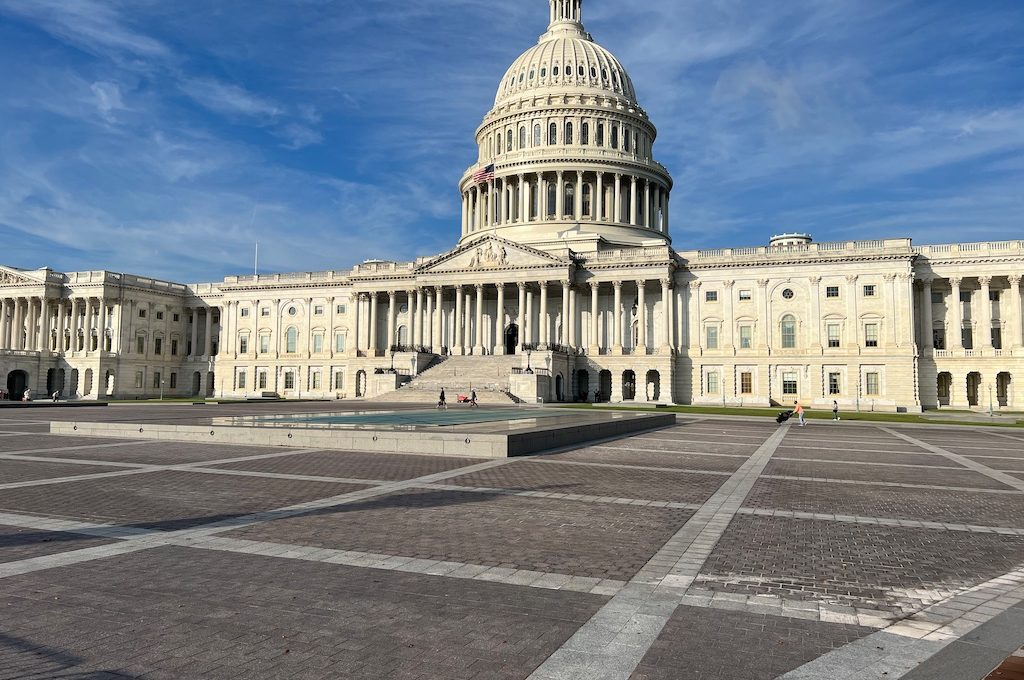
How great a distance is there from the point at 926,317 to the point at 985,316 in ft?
18.2

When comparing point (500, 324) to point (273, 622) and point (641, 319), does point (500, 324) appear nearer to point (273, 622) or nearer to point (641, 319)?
point (641, 319)

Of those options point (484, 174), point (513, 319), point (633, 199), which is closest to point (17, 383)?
point (513, 319)

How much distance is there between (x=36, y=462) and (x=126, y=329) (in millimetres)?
92659

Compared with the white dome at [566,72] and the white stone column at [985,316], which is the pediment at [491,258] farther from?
the white stone column at [985,316]

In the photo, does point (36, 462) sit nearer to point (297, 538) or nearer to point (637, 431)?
point (297, 538)

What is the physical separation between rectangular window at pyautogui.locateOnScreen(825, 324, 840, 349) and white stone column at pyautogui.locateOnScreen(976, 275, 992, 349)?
1455 centimetres

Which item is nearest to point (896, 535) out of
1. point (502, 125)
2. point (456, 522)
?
point (456, 522)

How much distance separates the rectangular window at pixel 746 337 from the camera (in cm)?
7988

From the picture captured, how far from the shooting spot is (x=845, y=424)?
1813 inches

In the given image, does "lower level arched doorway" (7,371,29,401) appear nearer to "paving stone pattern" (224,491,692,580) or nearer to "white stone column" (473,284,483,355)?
"white stone column" (473,284,483,355)

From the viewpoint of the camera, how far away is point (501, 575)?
9.02 meters

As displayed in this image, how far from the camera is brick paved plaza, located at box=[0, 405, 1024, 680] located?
636 centimetres

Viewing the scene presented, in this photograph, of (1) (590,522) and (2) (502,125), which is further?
(2) (502,125)

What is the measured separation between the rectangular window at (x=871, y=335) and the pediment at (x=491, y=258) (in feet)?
110
